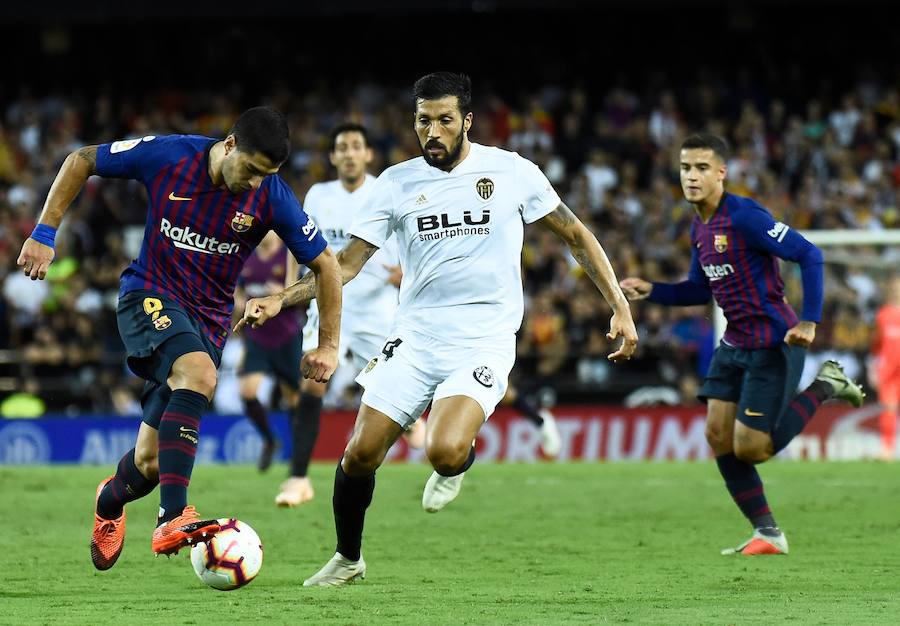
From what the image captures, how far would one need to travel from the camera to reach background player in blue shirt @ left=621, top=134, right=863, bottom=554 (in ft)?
28.0

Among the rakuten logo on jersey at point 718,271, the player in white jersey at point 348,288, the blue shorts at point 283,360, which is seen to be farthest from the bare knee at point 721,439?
the blue shorts at point 283,360

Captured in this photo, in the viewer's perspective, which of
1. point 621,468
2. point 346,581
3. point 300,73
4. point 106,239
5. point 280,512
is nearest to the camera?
point 346,581

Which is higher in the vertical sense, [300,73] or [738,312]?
[300,73]

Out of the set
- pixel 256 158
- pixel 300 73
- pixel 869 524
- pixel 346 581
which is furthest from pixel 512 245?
pixel 300 73

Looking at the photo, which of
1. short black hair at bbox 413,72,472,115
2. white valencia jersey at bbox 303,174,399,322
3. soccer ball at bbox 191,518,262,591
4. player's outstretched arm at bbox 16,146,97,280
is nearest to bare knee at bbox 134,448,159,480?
soccer ball at bbox 191,518,262,591

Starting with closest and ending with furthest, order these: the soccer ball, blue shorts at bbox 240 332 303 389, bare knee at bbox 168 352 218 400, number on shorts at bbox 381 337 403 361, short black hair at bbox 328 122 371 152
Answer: the soccer ball → bare knee at bbox 168 352 218 400 → number on shorts at bbox 381 337 403 361 → short black hair at bbox 328 122 371 152 → blue shorts at bbox 240 332 303 389

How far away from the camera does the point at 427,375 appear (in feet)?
23.2

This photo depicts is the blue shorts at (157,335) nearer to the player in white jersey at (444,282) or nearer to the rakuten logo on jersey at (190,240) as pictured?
the rakuten logo on jersey at (190,240)

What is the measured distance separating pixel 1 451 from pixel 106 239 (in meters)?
5.12

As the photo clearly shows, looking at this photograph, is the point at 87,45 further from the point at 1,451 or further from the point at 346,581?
the point at 346,581

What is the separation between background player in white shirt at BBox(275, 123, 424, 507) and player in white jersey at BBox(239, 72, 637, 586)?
3.60 meters

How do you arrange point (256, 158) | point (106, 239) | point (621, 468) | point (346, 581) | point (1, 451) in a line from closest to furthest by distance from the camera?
1. point (256, 158)
2. point (346, 581)
3. point (621, 468)
4. point (1, 451)
5. point (106, 239)

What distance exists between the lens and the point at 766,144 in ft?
73.8

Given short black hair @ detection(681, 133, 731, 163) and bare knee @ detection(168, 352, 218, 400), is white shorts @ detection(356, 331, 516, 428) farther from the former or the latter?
short black hair @ detection(681, 133, 731, 163)
